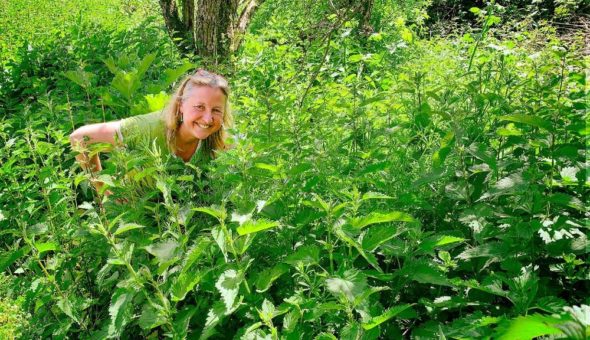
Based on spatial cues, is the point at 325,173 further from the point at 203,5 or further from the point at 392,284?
the point at 203,5

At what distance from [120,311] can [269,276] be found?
0.45m

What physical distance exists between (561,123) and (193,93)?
1935mm

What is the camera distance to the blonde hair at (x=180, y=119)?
3021mm

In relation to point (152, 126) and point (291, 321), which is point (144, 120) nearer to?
point (152, 126)

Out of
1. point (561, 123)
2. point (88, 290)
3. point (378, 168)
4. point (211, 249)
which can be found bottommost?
point (88, 290)

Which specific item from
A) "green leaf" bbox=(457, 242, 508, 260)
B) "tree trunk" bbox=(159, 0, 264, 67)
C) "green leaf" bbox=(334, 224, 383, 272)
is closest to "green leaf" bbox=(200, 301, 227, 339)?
"green leaf" bbox=(334, 224, 383, 272)

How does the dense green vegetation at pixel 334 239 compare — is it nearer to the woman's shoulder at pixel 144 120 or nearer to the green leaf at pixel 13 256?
the green leaf at pixel 13 256

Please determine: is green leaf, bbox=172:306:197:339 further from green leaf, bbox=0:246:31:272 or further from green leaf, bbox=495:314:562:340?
green leaf, bbox=495:314:562:340

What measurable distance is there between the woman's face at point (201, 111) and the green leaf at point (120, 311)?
147cm

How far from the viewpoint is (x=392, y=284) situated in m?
1.69

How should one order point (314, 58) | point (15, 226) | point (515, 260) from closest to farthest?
point (515, 260), point (15, 226), point (314, 58)

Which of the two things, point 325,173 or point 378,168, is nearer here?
point 378,168

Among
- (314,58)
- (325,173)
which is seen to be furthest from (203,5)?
(325,173)

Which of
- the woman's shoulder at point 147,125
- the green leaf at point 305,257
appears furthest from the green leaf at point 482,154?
the woman's shoulder at point 147,125
